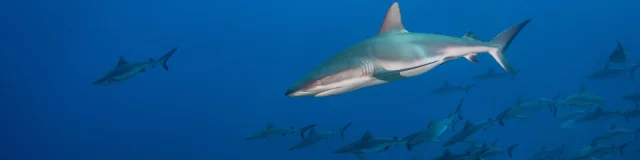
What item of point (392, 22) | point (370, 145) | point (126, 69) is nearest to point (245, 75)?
point (126, 69)

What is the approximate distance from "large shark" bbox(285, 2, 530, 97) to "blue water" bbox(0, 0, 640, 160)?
23653 mm

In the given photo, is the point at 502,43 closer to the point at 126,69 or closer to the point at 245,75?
the point at 126,69

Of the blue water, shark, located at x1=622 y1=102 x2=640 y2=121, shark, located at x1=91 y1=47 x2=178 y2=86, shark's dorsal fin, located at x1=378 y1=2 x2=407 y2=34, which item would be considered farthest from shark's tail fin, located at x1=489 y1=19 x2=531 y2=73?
the blue water

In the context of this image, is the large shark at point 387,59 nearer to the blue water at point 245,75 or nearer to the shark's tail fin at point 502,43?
the shark's tail fin at point 502,43

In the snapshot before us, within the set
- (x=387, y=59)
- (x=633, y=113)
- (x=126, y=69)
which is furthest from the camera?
(x=633, y=113)

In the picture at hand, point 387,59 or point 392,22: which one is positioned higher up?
point 392,22

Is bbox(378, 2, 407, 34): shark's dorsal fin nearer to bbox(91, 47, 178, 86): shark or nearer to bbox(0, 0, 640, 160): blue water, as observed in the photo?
bbox(91, 47, 178, 86): shark

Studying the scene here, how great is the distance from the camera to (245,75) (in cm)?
5522

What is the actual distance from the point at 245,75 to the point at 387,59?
52777 millimetres

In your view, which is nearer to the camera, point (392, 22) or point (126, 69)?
point (392, 22)

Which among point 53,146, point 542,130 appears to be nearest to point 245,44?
point 53,146

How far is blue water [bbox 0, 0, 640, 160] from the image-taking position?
36781 mm

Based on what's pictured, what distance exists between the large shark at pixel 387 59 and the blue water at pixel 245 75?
23.7m

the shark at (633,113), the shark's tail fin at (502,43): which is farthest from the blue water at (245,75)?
the shark's tail fin at (502,43)
